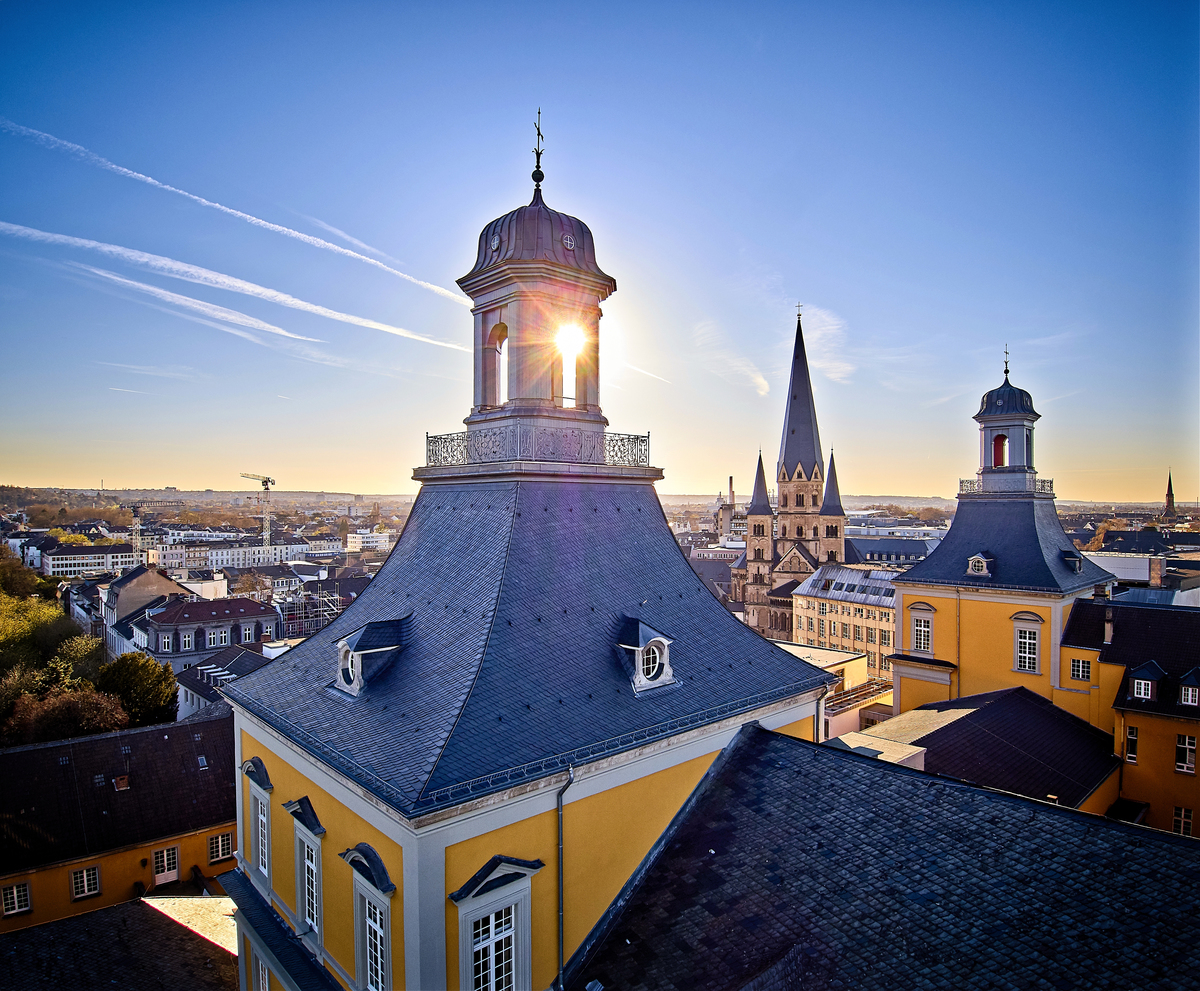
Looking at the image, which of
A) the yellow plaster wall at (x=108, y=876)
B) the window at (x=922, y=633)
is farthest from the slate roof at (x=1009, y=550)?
the yellow plaster wall at (x=108, y=876)

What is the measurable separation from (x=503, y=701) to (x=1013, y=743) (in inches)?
754

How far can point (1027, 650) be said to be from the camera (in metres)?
26.1

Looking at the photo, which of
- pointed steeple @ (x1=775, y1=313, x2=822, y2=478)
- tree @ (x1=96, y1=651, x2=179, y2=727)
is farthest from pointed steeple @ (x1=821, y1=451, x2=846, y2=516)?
tree @ (x1=96, y1=651, x2=179, y2=727)

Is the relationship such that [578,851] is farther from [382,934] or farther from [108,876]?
[108,876]

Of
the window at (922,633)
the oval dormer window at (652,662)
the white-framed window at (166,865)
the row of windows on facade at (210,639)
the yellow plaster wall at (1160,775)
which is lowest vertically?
the white-framed window at (166,865)

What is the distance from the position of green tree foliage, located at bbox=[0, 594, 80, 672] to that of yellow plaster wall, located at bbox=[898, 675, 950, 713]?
48.8 m

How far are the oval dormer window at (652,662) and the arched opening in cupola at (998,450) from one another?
1012 inches

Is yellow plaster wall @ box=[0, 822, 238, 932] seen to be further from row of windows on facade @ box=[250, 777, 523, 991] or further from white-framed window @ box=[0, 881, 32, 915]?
row of windows on facade @ box=[250, 777, 523, 991]

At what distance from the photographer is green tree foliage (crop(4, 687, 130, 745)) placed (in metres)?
30.1

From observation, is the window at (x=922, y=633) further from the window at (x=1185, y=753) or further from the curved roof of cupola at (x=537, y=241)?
the curved roof of cupola at (x=537, y=241)

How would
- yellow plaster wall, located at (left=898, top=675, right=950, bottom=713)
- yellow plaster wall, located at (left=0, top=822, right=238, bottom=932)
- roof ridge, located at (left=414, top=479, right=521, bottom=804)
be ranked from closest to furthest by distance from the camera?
roof ridge, located at (left=414, top=479, right=521, bottom=804), yellow plaster wall, located at (left=0, top=822, right=238, bottom=932), yellow plaster wall, located at (left=898, top=675, right=950, bottom=713)

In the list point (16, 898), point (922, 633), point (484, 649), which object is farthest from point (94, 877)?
point (922, 633)

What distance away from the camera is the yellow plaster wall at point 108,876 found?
21.3 meters

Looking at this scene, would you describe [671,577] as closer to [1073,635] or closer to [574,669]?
[574,669]
